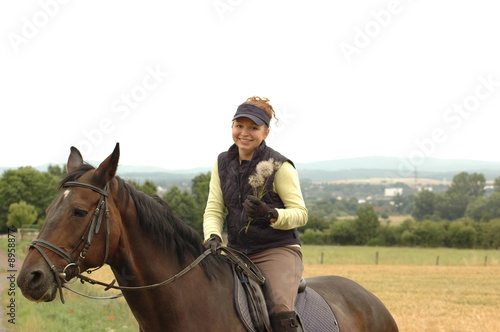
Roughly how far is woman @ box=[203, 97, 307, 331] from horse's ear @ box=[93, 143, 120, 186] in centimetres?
111

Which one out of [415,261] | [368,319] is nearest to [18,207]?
[415,261]

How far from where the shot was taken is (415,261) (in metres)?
41.4

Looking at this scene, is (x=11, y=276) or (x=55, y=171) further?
(x=55, y=171)

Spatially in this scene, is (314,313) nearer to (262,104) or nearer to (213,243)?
(213,243)

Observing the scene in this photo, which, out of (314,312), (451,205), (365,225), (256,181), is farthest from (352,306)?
(451,205)

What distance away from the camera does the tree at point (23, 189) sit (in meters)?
60.0

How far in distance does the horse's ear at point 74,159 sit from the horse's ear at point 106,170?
0.40m

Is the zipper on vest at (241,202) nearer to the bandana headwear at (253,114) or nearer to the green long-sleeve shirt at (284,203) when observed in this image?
the green long-sleeve shirt at (284,203)

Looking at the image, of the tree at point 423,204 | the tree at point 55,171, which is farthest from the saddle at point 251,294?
the tree at point 423,204

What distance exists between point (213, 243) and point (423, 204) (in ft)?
436

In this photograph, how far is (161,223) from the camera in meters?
3.54

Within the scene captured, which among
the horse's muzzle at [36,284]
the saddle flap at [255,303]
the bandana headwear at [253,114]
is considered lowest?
the saddle flap at [255,303]

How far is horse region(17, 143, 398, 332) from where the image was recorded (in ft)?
9.80

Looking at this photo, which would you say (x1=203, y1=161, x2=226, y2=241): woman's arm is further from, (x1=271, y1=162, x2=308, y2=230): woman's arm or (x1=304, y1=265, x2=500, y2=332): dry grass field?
(x1=304, y1=265, x2=500, y2=332): dry grass field
